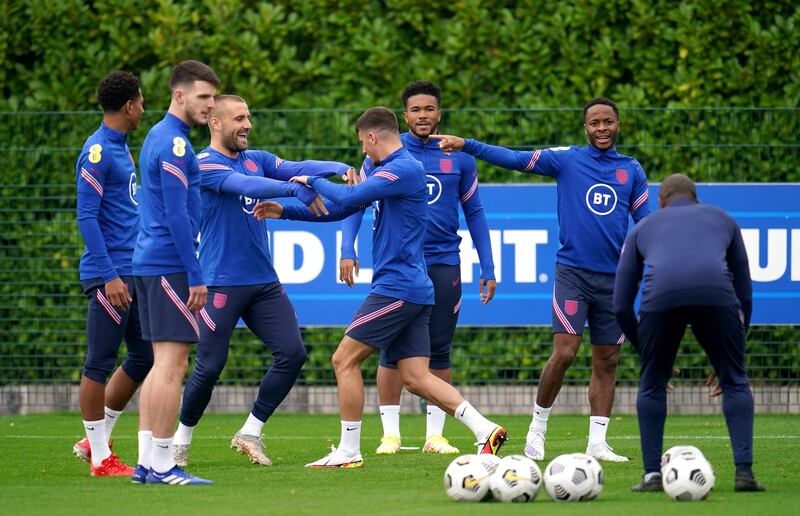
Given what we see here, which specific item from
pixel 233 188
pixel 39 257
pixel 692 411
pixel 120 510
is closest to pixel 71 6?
pixel 39 257

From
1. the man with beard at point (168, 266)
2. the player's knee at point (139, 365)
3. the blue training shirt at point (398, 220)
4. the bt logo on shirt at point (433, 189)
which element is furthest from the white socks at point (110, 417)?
the bt logo on shirt at point (433, 189)

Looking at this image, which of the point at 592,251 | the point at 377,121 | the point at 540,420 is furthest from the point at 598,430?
the point at 377,121

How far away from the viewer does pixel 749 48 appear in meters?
13.5

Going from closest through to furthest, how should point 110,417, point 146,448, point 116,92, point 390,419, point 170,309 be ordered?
point 170,309, point 146,448, point 116,92, point 110,417, point 390,419

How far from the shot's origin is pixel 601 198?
9.49 metres

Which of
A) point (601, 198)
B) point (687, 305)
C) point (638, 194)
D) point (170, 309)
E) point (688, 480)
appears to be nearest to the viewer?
point (688, 480)

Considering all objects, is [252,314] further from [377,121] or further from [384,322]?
[377,121]

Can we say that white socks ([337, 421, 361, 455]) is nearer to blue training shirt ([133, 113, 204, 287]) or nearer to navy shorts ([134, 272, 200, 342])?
navy shorts ([134, 272, 200, 342])

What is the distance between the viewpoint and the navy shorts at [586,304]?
30.8 feet

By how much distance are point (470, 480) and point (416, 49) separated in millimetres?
7474

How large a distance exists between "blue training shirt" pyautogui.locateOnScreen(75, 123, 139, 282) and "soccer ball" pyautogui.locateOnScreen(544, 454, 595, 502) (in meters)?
3.11

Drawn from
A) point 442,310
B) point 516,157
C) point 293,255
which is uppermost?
point 516,157

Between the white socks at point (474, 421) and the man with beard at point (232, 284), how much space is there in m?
1.22

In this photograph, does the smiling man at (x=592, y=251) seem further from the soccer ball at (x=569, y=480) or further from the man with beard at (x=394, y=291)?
the soccer ball at (x=569, y=480)
